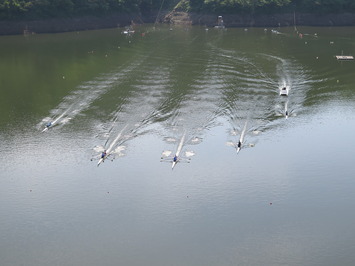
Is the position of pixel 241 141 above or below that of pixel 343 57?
below

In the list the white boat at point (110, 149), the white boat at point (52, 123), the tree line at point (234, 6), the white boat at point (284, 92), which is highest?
the tree line at point (234, 6)

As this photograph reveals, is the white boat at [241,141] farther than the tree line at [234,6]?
No

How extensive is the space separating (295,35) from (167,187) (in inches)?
4870

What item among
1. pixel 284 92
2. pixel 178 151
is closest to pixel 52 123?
pixel 178 151

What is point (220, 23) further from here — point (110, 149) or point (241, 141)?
point (110, 149)

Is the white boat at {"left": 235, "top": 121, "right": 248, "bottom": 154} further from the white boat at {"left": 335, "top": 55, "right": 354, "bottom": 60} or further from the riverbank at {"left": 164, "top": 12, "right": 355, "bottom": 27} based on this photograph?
the riverbank at {"left": 164, "top": 12, "right": 355, "bottom": 27}

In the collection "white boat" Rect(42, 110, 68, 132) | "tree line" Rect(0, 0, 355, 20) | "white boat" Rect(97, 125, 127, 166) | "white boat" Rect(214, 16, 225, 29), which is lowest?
"white boat" Rect(97, 125, 127, 166)

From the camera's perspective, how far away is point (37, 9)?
17325 cm

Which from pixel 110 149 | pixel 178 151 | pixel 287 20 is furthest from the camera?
pixel 287 20

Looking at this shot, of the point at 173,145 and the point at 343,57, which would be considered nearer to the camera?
the point at 173,145

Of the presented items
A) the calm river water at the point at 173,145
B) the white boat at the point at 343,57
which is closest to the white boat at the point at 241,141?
the calm river water at the point at 173,145

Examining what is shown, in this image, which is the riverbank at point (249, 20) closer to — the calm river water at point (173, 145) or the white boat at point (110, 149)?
the calm river water at point (173, 145)

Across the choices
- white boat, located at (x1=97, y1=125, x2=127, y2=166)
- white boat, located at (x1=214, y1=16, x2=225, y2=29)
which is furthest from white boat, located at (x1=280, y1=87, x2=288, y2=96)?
white boat, located at (x1=214, y1=16, x2=225, y2=29)

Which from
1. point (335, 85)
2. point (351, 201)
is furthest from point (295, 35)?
point (351, 201)
